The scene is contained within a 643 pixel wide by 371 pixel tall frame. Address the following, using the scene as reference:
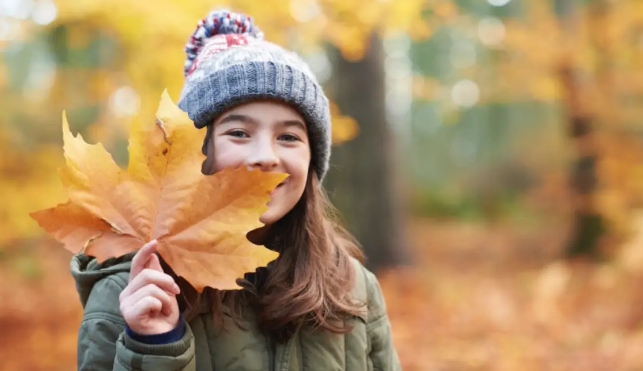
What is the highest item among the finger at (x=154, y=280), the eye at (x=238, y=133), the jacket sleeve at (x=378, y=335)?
the eye at (x=238, y=133)

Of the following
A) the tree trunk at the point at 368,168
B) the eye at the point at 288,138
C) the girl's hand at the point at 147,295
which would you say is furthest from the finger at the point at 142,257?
the tree trunk at the point at 368,168

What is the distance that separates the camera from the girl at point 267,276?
1.54 meters

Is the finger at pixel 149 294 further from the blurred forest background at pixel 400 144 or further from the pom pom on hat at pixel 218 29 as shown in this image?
the blurred forest background at pixel 400 144

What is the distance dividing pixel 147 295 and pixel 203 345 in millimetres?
367

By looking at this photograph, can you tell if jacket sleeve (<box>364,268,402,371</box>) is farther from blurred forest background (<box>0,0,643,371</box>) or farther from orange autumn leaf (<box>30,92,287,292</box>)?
blurred forest background (<box>0,0,643,371</box>)

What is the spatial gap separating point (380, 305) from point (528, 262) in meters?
8.80

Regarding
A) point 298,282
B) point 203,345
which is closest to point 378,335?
point 298,282

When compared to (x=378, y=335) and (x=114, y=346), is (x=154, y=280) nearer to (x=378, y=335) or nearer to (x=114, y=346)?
(x=114, y=346)

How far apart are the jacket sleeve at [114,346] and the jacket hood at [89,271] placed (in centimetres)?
2

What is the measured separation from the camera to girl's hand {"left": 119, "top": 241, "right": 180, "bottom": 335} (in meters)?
1.26

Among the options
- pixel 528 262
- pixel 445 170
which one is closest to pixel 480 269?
pixel 528 262

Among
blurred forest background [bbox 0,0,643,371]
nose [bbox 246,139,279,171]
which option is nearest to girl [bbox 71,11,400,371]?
nose [bbox 246,139,279,171]

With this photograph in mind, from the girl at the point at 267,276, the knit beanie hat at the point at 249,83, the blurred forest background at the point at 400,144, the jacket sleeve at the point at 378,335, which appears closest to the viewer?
the girl at the point at 267,276

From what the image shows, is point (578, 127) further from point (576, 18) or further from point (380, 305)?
point (380, 305)
